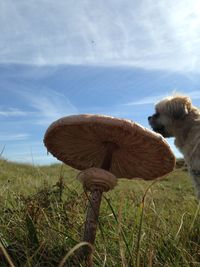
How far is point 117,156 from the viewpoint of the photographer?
468cm

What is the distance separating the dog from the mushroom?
2.50 metres

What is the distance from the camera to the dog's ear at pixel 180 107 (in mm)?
7789

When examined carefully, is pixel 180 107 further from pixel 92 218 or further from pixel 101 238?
pixel 92 218

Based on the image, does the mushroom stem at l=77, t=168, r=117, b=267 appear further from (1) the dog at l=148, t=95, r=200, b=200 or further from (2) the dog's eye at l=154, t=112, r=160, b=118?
(2) the dog's eye at l=154, t=112, r=160, b=118

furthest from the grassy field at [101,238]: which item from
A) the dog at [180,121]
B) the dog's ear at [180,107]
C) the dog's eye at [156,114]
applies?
the dog's eye at [156,114]

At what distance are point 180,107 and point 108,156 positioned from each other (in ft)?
12.8

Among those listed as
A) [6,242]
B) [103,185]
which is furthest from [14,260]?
[103,185]

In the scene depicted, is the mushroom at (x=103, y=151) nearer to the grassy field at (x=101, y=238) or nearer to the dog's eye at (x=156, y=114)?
the grassy field at (x=101, y=238)

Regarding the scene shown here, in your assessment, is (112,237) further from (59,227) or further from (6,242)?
(6,242)

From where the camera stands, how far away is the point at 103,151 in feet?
15.5

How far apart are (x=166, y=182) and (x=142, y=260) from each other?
45.0 feet

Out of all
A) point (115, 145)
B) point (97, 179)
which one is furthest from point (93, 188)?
point (115, 145)

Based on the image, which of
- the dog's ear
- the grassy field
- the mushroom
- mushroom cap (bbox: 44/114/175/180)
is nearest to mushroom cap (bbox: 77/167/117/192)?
the mushroom

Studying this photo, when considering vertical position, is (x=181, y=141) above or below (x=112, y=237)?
above
